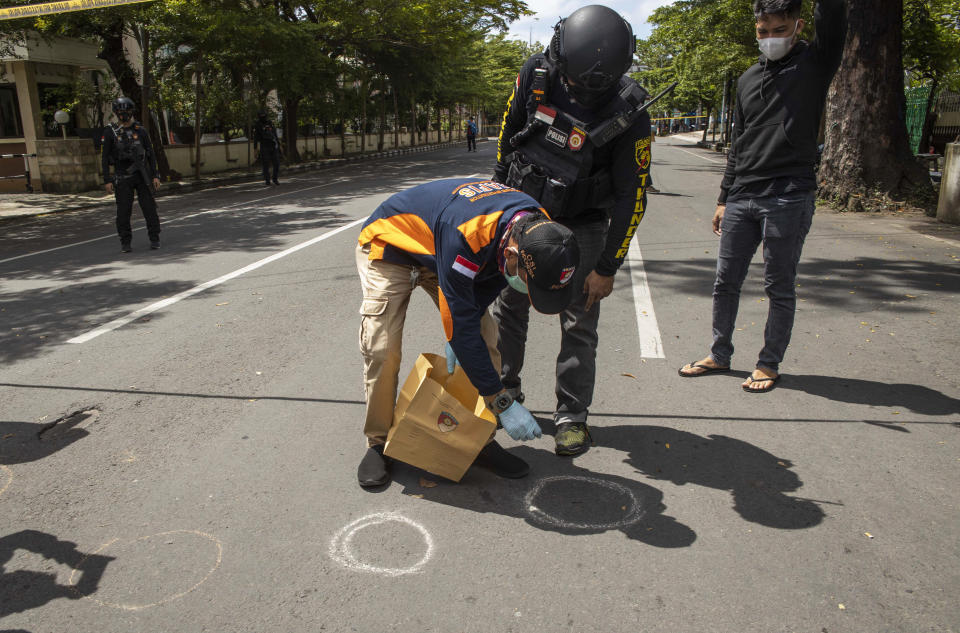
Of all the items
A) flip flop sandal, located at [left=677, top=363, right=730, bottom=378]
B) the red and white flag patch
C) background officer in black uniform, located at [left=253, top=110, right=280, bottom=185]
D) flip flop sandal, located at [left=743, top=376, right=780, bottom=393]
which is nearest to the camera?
the red and white flag patch

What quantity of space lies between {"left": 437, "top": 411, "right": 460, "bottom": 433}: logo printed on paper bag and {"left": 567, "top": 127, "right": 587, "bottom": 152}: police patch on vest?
1.32 m

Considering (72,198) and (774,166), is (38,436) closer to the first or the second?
(774,166)

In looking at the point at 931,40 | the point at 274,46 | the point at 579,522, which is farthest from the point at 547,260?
the point at 274,46

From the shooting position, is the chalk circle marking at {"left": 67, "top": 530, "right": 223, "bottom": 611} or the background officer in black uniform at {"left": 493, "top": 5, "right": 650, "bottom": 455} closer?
the chalk circle marking at {"left": 67, "top": 530, "right": 223, "bottom": 611}

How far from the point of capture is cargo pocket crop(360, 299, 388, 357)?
3086mm

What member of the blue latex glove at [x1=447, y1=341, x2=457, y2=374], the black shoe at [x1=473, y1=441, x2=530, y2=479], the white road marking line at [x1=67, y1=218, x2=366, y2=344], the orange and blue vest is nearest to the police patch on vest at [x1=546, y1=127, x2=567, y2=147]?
the orange and blue vest

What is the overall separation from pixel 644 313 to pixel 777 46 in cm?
257

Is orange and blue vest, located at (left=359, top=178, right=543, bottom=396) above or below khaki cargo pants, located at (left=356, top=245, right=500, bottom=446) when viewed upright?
above

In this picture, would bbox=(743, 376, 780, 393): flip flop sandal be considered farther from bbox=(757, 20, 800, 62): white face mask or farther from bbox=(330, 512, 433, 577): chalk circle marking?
bbox=(330, 512, 433, 577): chalk circle marking

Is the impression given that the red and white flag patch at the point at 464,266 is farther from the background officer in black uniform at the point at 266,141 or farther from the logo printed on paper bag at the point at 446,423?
the background officer in black uniform at the point at 266,141

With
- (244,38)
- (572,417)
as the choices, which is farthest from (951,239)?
(244,38)

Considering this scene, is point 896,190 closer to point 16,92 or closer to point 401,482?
point 401,482

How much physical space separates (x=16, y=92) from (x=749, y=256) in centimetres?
2453

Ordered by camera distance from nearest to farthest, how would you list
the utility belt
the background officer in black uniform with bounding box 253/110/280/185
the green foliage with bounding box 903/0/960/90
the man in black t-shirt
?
1. the utility belt
2. the man in black t-shirt
3. the green foliage with bounding box 903/0/960/90
4. the background officer in black uniform with bounding box 253/110/280/185
